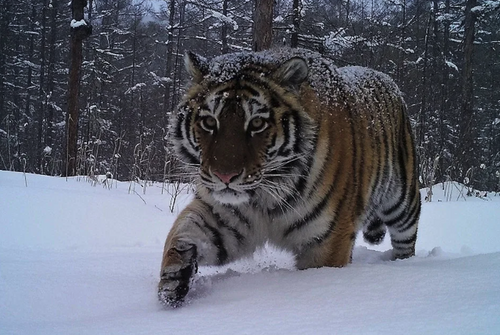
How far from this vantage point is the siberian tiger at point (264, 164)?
1.81 m

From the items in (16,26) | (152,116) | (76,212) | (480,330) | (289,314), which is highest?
(16,26)

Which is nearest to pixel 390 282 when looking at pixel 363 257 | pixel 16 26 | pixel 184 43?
pixel 363 257

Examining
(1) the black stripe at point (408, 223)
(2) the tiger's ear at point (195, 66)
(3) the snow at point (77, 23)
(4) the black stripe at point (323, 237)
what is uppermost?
(3) the snow at point (77, 23)

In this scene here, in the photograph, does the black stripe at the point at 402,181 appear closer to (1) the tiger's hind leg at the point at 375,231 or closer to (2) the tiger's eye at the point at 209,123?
(1) the tiger's hind leg at the point at 375,231

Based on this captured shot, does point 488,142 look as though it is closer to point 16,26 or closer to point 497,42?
point 497,42

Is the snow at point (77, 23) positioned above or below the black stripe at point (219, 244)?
above

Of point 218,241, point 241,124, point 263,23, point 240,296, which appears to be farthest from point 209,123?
point 263,23

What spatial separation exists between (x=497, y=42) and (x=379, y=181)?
56.1ft

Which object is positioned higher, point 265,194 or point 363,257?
point 265,194

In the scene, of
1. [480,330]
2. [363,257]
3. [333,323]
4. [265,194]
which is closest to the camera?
[480,330]

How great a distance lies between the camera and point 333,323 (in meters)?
1.10

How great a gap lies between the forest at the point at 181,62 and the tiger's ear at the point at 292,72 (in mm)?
10670

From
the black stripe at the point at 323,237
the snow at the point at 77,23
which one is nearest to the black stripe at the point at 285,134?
the black stripe at the point at 323,237

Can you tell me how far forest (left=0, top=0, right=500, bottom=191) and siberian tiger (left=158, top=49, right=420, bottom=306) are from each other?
419 inches
